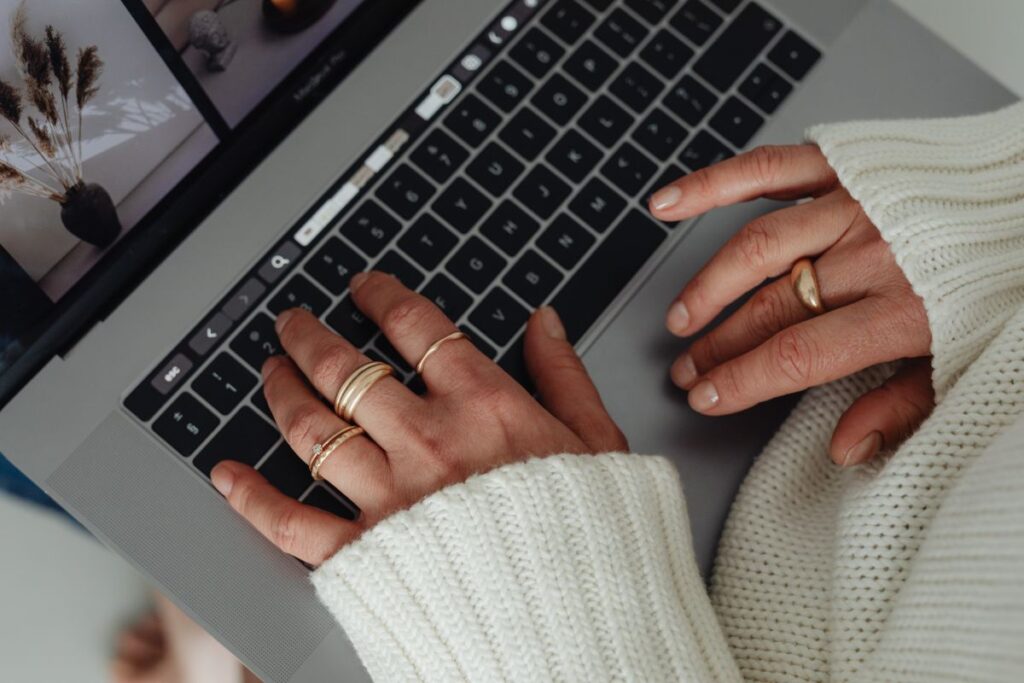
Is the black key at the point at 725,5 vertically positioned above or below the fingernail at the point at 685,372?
above

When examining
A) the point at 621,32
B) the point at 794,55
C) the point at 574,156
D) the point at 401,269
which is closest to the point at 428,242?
the point at 401,269

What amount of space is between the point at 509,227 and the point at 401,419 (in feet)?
0.54

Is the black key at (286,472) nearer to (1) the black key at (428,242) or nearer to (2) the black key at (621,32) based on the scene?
(1) the black key at (428,242)

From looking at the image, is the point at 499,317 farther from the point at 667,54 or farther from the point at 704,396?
the point at 667,54

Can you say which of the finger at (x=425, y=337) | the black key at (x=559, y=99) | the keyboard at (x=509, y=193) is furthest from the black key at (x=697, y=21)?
the finger at (x=425, y=337)

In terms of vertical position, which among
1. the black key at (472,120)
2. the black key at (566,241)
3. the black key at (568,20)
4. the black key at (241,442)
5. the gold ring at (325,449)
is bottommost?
the black key at (241,442)

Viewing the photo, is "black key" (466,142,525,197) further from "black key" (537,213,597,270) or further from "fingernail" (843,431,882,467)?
"fingernail" (843,431,882,467)

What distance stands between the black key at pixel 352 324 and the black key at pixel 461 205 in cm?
9

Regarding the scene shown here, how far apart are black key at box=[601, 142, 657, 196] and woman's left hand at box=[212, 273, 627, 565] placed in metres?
0.14

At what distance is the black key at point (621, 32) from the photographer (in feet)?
2.26

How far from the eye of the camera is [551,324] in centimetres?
59

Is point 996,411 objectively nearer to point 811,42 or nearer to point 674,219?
point 674,219

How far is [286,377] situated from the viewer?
0.56m

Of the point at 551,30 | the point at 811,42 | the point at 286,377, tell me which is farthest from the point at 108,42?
the point at 811,42
